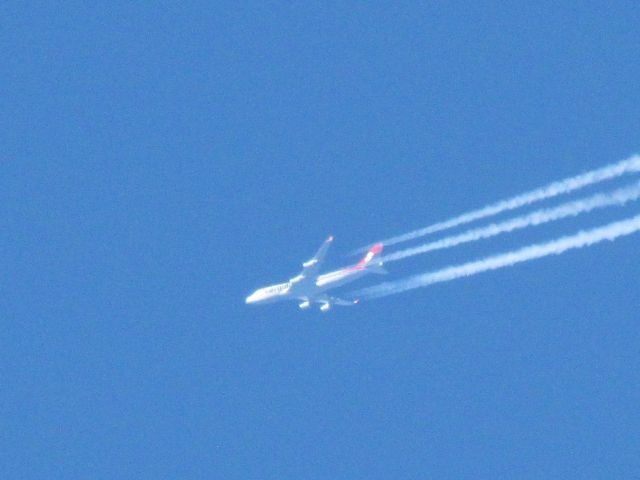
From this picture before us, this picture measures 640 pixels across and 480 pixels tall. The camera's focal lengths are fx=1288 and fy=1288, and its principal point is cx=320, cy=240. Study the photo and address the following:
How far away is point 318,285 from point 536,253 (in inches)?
867

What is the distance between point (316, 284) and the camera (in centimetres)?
8400

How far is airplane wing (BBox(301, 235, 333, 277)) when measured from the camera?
3253 inches

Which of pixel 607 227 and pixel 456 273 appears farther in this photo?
pixel 456 273

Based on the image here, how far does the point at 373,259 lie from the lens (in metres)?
83.4

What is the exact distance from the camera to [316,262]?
83.6m

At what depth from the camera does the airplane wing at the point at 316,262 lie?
82625mm

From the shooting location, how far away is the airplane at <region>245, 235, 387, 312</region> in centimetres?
8200

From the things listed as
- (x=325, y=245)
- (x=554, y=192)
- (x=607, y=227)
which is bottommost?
(x=607, y=227)

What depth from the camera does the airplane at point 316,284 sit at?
82.0 m

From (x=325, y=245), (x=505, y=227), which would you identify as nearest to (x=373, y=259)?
(x=325, y=245)

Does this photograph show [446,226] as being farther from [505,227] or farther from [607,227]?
[607,227]

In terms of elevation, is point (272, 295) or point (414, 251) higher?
point (272, 295)

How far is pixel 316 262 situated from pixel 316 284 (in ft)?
4.94

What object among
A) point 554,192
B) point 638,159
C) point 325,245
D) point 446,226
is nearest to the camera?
point 638,159
